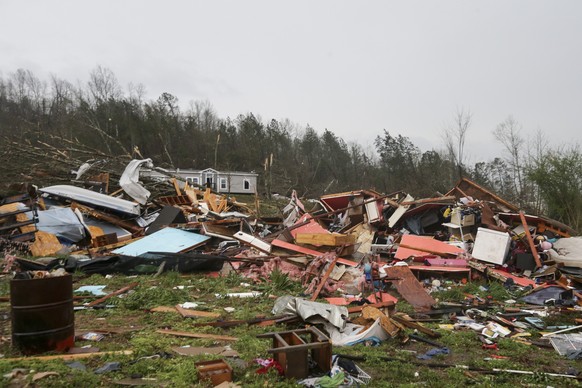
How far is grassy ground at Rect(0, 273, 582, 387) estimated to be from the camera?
363 cm

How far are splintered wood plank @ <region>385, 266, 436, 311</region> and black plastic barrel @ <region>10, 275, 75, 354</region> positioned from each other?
17.3 ft

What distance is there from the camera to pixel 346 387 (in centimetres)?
352

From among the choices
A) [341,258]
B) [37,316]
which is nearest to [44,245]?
[37,316]

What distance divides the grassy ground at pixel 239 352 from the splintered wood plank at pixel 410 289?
0.78ft

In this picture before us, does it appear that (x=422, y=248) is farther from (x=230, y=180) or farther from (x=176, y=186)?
(x=230, y=180)

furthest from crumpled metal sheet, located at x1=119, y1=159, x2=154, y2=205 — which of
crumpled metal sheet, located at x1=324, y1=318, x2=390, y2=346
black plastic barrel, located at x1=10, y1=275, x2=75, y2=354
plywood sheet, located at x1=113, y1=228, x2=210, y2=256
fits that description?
crumpled metal sheet, located at x1=324, y1=318, x2=390, y2=346

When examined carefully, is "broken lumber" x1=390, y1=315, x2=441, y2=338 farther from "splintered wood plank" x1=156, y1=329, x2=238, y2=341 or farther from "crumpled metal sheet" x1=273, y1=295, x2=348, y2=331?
"splintered wood plank" x1=156, y1=329, x2=238, y2=341

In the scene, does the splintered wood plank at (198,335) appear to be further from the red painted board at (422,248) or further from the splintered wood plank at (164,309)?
the red painted board at (422,248)

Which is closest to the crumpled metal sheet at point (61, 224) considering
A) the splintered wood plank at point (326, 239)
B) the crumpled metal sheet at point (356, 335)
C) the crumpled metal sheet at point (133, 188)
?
the crumpled metal sheet at point (133, 188)

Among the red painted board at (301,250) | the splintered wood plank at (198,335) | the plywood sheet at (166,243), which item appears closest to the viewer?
the splintered wood plank at (198,335)

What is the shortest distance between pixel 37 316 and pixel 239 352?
6.90 ft

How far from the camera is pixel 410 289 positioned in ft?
24.4

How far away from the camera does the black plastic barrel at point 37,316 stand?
4148 mm

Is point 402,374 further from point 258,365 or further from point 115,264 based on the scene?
point 115,264
